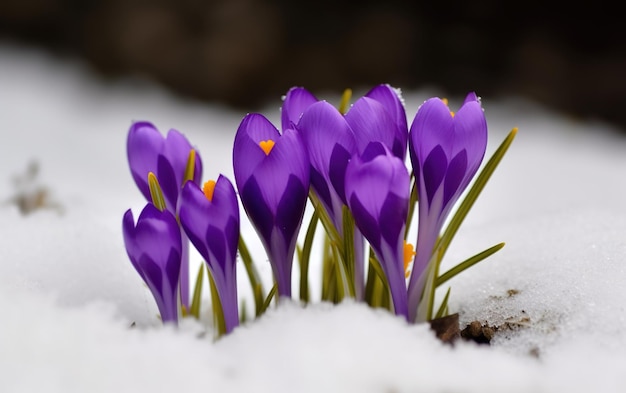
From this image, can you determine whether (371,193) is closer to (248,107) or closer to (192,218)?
(192,218)

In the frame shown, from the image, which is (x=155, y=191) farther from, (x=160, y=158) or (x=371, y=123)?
(x=371, y=123)

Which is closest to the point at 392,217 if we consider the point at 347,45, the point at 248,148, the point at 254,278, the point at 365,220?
the point at 365,220

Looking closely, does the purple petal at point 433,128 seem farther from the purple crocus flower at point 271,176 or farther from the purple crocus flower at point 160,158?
the purple crocus flower at point 160,158

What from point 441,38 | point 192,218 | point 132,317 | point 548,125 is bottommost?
point 132,317

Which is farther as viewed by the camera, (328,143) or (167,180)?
(167,180)

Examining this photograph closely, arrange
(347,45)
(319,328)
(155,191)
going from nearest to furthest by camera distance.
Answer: (319,328)
(155,191)
(347,45)

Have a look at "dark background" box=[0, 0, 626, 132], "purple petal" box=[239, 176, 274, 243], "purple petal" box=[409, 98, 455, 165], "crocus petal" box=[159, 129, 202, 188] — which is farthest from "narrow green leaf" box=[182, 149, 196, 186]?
"dark background" box=[0, 0, 626, 132]

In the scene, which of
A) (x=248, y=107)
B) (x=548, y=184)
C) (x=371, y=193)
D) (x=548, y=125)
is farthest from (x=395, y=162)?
(x=248, y=107)
